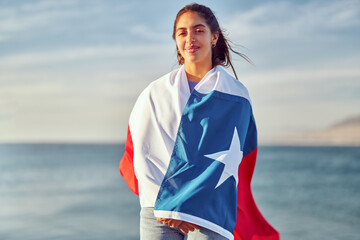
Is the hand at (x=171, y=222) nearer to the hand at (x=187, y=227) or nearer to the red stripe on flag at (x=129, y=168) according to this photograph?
the hand at (x=187, y=227)

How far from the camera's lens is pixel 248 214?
7.99ft

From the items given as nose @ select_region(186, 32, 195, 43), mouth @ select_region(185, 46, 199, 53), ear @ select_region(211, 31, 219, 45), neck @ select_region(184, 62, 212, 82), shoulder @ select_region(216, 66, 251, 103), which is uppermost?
ear @ select_region(211, 31, 219, 45)

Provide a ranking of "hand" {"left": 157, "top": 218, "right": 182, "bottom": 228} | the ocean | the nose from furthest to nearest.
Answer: the ocean < the nose < "hand" {"left": 157, "top": 218, "right": 182, "bottom": 228}

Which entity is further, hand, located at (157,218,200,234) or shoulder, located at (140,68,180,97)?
shoulder, located at (140,68,180,97)

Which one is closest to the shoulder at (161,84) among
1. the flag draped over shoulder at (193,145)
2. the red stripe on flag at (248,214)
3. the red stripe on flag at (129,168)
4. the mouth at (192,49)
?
the flag draped over shoulder at (193,145)

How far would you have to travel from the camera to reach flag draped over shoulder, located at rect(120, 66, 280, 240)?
2.05 metres

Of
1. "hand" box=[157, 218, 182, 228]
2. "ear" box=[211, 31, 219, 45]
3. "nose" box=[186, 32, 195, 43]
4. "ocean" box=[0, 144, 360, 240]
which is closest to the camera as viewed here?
"hand" box=[157, 218, 182, 228]

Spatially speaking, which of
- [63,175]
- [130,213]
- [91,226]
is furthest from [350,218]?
[63,175]

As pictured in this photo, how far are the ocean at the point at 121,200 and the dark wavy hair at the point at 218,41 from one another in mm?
8156

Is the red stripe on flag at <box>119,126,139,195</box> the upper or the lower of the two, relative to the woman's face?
lower

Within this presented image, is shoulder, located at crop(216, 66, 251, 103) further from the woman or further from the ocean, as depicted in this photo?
the ocean

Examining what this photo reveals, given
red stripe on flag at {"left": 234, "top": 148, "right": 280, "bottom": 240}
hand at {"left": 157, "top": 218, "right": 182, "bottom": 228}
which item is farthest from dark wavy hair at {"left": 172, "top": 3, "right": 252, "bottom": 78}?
hand at {"left": 157, "top": 218, "right": 182, "bottom": 228}

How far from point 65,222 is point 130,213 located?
2.55m

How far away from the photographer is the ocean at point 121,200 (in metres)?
11.0
